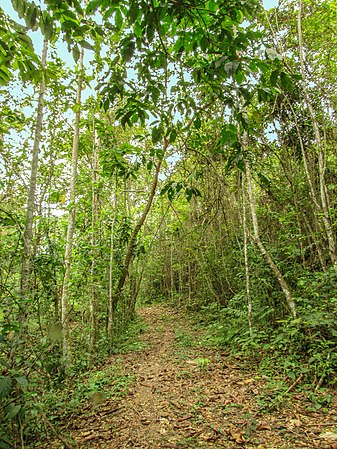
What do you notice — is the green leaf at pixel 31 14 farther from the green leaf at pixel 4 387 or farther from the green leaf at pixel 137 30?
the green leaf at pixel 4 387

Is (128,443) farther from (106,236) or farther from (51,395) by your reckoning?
(106,236)

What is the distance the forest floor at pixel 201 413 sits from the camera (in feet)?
8.11

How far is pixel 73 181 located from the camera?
5.38 m

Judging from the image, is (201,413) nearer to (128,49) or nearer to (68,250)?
(68,250)

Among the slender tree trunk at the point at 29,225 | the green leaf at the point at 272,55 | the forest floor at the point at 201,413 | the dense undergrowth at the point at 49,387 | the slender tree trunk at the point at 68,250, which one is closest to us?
the green leaf at the point at 272,55

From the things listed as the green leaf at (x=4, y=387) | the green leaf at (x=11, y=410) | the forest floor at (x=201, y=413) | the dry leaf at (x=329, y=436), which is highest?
the green leaf at (x=4, y=387)

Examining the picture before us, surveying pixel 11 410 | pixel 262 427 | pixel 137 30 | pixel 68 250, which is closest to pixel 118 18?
pixel 137 30

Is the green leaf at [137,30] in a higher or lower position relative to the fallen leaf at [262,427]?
higher

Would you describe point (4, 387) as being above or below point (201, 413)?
above

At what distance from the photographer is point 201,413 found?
9.71ft

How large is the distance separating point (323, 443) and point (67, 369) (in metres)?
3.39

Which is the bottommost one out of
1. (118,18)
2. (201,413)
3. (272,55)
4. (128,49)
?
(201,413)

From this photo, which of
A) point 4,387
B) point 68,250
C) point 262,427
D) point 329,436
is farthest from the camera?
point 68,250

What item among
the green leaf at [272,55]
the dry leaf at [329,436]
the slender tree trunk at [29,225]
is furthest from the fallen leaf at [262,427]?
the green leaf at [272,55]
